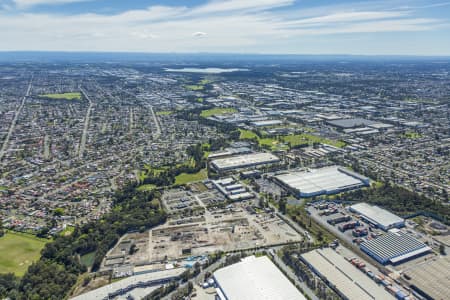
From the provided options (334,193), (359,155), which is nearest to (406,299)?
(334,193)

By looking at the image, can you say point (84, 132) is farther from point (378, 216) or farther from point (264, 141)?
point (378, 216)

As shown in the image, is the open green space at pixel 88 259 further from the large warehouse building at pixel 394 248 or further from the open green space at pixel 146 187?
the large warehouse building at pixel 394 248

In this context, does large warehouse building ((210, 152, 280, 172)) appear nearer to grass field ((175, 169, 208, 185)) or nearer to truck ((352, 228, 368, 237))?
grass field ((175, 169, 208, 185))

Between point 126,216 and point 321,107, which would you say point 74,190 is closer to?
point 126,216

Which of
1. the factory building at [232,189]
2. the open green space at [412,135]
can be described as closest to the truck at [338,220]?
the factory building at [232,189]

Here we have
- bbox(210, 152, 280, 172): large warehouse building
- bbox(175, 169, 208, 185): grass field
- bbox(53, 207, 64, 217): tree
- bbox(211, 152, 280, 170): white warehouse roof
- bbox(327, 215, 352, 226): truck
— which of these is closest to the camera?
bbox(327, 215, 352, 226): truck

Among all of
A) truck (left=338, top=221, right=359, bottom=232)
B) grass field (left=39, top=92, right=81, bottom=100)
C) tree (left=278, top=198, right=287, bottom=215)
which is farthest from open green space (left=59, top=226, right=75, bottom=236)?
grass field (left=39, top=92, right=81, bottom=100)
